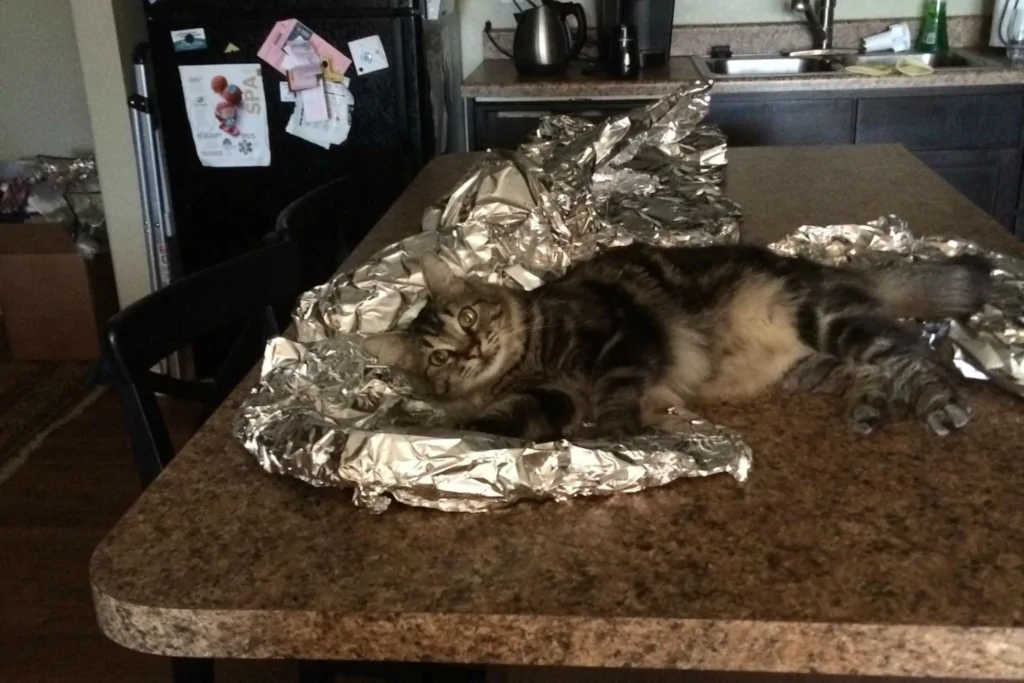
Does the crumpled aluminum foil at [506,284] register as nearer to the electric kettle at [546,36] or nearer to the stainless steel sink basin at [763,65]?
the electric kettle at [546,36]

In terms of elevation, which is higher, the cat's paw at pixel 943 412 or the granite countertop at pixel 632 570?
the cat's paw at pixel 943 412

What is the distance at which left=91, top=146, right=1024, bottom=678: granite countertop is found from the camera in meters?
0.71

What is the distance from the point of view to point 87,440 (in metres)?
2.89

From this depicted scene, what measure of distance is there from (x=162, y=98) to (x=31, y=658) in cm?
159

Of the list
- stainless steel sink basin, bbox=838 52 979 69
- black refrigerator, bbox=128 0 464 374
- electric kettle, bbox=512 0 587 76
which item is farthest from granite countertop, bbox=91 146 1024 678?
stainless steel sink basin, bbox=838 52 979 69

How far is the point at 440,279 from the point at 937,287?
0.66m

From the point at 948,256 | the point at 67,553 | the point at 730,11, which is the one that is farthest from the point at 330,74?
the point at 948,256

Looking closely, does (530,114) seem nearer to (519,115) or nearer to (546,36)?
→ (519,115)

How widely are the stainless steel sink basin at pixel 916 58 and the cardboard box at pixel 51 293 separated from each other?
272 cm

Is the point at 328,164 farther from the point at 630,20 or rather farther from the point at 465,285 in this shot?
the point at 465,285

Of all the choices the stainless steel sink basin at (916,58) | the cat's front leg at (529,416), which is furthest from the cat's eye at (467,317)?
the stainless steel sink basin at (916,58)

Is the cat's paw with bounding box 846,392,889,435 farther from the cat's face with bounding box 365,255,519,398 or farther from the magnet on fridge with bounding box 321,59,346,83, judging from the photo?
the magnet on fridge with bounding box 321,59,346,83

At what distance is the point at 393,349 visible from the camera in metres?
1.14

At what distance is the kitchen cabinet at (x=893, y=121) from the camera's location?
2828 millimetres
